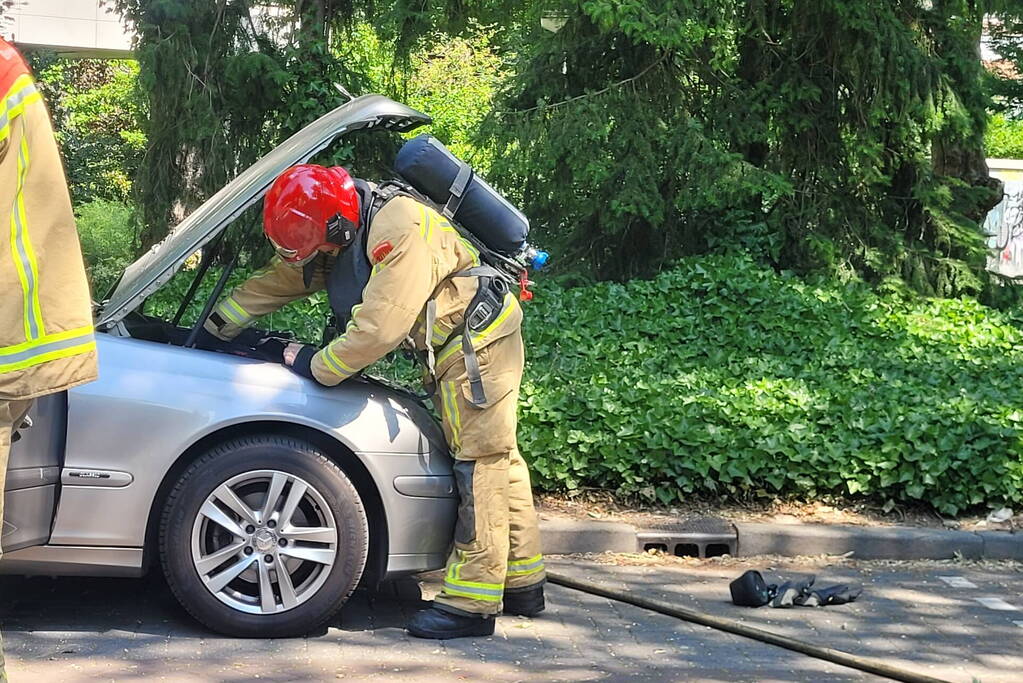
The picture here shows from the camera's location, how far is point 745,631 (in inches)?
200

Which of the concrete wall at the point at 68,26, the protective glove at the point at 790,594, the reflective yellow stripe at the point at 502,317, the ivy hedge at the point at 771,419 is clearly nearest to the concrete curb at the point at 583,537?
the ivy hedge at the point at 771,419

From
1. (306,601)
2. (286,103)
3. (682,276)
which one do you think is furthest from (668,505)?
(286,103)

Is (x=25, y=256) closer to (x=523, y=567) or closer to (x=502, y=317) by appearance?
(x=502, y=317)

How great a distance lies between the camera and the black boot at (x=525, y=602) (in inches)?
207

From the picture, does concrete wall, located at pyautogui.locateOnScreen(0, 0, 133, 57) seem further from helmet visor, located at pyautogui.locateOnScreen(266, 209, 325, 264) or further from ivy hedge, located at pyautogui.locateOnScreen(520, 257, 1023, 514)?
helmet visor, located at pyautogui.locateOnScreen(266, 209, 325, 264)

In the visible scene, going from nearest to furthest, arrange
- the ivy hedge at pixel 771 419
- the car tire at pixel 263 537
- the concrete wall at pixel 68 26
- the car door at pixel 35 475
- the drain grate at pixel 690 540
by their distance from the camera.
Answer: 1. the car door at pixel 35 475
2. the car tire at pixel 263 537
3. the drain grate at pixel 690 540
4. the ivy hedge at pixel 771 419
5. the concrete wall at pixel 68 26

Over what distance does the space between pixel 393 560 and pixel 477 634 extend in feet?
1.43

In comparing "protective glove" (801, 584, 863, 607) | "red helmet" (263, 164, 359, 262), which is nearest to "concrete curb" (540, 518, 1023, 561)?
"protective glove" (801, 584, 863, 607)

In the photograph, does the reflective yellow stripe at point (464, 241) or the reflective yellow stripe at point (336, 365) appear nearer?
the reflective yellow stripe at point (336, 365)

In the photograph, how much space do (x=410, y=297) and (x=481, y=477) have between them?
73 centimetres

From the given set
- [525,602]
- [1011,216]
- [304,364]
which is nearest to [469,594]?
[525,602]

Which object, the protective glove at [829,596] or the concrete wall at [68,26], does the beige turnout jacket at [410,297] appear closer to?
the protective glove at [829,596]

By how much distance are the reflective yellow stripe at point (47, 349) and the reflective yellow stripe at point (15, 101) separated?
0.48 m

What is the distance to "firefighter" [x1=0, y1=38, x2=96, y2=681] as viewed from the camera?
312cm
